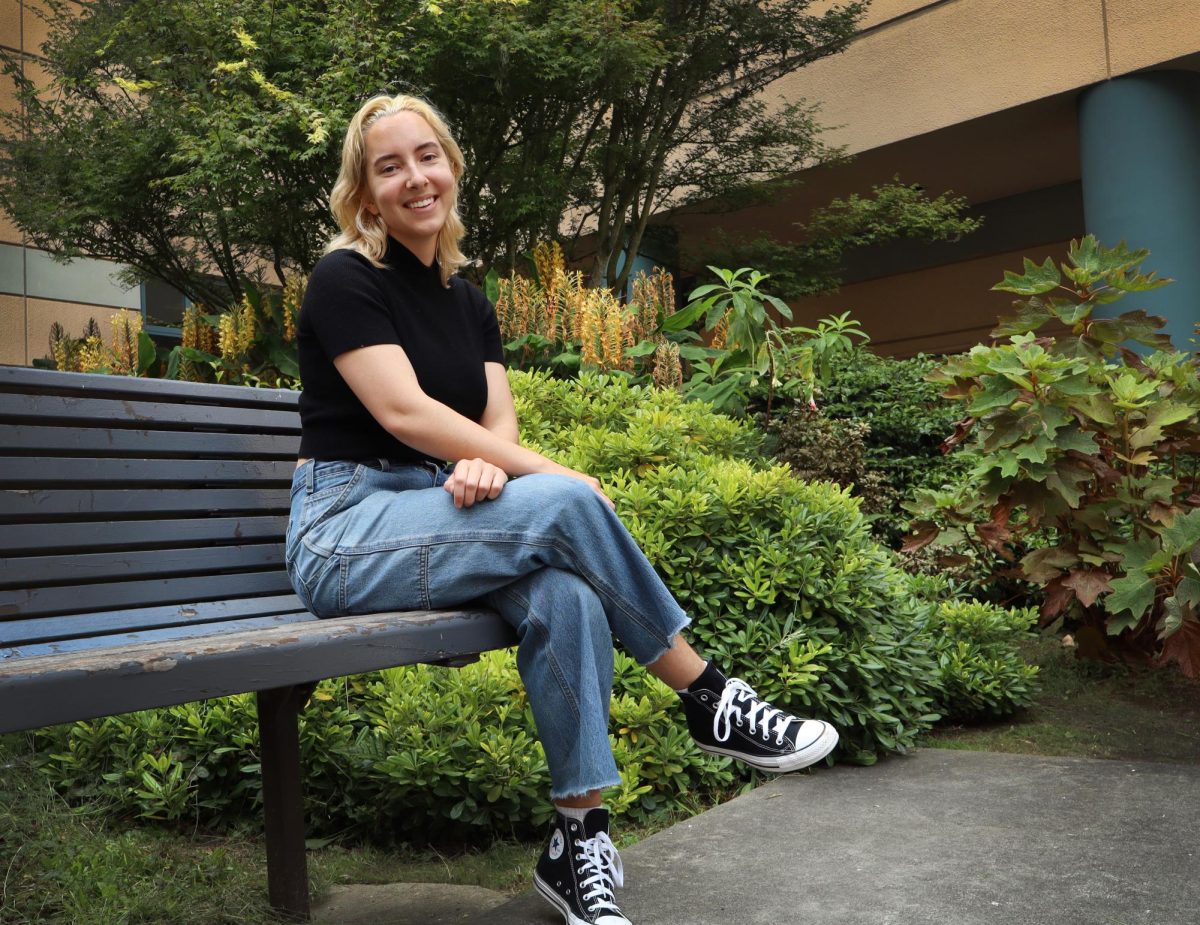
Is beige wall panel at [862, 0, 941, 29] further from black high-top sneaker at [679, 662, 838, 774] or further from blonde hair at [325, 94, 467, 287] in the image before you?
Answer: black high-top sneaker at [679, 662, 838, 774]

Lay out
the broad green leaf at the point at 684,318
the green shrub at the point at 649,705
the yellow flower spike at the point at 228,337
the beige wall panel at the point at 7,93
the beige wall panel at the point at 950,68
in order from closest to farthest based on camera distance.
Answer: the green shrub at the point at 649,705 < the broad green leaf at the point at 684,318 < the yellow flower spike at the point at 228,337 < the beige wall panel at the point at 950,68 < the beige wall panel at the point at 7,93

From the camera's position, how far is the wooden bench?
2014 mm

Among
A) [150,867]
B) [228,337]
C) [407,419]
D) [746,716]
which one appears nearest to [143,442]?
[407,419]

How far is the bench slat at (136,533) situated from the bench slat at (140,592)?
81mm

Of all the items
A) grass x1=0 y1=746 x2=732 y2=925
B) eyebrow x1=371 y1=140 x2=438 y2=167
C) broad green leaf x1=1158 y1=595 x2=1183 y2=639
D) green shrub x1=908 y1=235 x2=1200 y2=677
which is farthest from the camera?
green shrub x1=908 y1=235 x2=1200 y2=677

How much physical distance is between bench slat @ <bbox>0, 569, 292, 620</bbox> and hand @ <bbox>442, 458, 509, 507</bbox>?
65 centimetres

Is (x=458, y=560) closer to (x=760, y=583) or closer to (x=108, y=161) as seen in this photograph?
(x=760, y=583)

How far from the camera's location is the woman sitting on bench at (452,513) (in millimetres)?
2199

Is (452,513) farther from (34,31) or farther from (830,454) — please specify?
(34,31)

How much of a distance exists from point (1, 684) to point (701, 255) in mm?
11904

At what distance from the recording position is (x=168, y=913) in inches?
99.2

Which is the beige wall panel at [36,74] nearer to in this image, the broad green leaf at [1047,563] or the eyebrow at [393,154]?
A: the eyebrow at [393,154]

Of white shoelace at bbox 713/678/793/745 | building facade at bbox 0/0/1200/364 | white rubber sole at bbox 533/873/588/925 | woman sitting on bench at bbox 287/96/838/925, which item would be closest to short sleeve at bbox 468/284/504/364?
woman sitting on bench at bbox 287/96/838/925

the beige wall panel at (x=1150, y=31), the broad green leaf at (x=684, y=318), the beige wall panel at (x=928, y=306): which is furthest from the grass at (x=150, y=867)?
the beige wall panel at (x=928, y=306)
